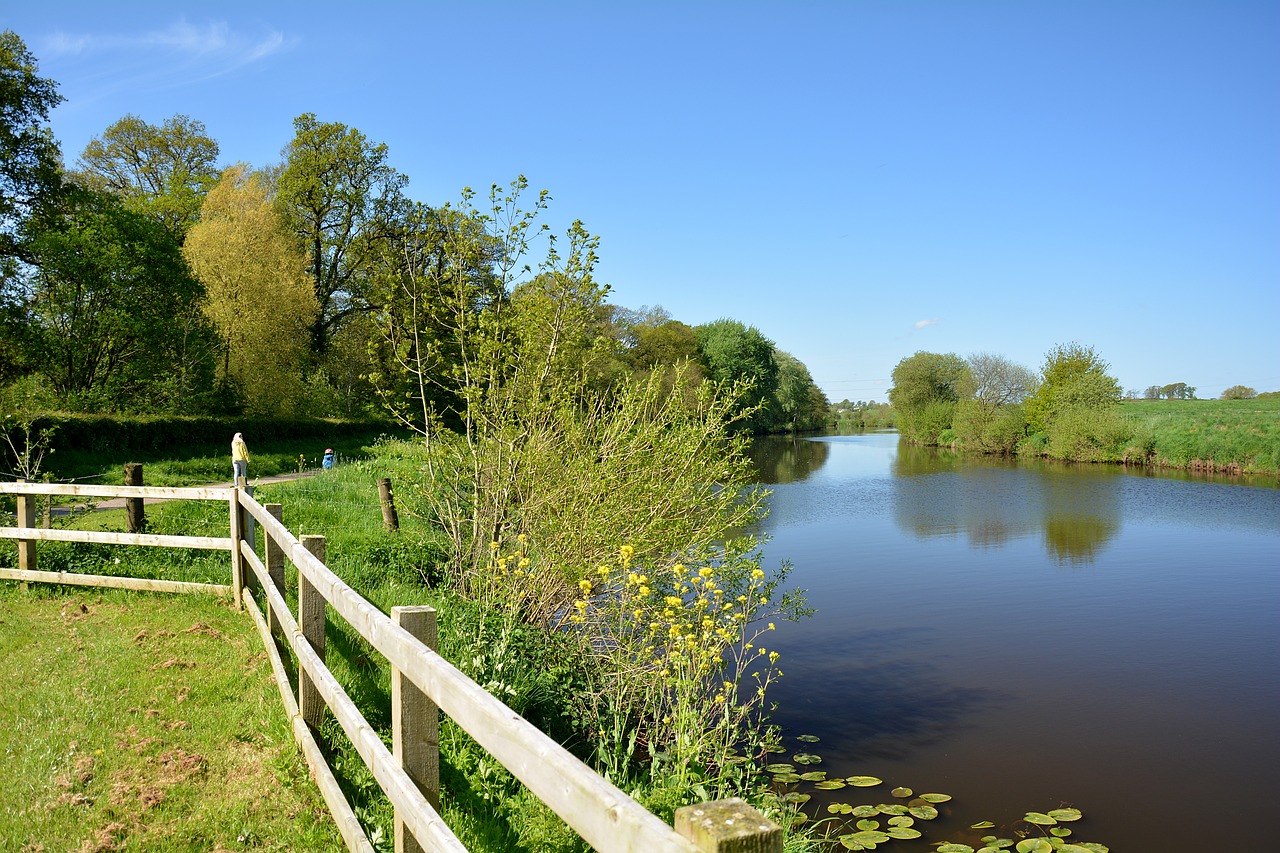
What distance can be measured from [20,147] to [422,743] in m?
27.2

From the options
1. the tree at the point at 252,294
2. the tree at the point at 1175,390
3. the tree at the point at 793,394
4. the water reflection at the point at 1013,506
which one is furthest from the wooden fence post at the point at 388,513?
the tree at the point at 1175,390

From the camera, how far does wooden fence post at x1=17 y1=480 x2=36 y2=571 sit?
842 centimetres

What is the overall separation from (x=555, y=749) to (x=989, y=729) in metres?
8.38

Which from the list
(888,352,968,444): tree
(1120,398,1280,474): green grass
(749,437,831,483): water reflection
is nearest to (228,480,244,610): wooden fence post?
(749,437,831,483): water reflection

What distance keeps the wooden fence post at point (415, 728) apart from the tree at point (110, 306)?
80.5 feet

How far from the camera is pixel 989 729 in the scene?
8703mm

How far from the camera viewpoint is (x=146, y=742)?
15.4 ft

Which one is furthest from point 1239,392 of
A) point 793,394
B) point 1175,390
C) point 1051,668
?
point 1051,668

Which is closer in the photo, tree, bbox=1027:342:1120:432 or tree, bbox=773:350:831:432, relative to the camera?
tree, bbox=1027:342:1120:432

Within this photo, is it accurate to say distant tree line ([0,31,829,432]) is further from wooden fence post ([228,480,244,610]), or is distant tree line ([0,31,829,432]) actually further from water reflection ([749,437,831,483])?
water reflection ([749,437,831,483])

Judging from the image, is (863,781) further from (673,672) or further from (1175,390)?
(1175,390)

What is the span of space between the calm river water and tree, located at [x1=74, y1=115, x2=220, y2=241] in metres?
29.2

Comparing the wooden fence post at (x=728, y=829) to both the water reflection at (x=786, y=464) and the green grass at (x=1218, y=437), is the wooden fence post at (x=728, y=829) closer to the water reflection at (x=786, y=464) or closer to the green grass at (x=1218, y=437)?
the water reflection at (x=786, y=464)

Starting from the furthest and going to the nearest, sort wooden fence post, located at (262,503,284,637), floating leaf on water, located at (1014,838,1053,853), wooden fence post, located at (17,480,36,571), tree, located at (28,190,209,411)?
tree, located at (28,190,209,411) < wooden fence post, located at (17,480,36,571) < floating leaf on water, located at (1014,838,1053,853) < wooden fence post, located at (262,503,284,637)
